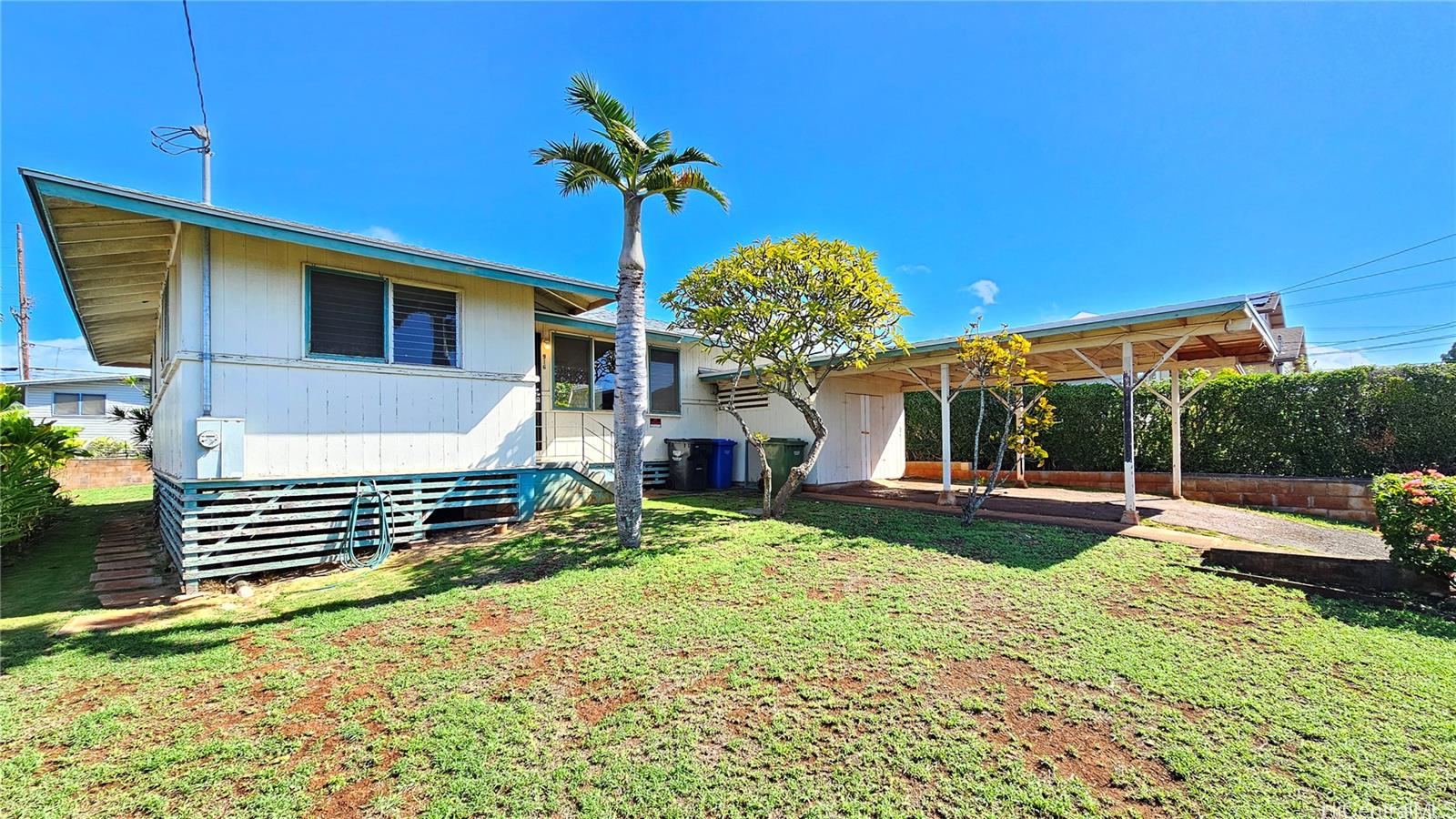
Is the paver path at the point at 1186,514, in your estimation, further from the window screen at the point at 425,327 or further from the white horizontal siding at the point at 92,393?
the white horizontal siding at the point at 92,393

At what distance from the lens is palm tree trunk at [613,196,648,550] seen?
5941 millimetres

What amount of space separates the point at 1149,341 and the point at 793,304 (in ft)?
17.4

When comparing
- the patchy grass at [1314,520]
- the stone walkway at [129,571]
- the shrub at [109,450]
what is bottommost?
the stone walkway at [129,571]

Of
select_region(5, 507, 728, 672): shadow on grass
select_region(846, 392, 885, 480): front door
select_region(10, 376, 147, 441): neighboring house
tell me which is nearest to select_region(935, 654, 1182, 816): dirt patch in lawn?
select_region(5, 507, 728, 672): shadow on grass

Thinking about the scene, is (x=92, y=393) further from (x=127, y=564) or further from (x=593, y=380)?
(x=593, y=380)

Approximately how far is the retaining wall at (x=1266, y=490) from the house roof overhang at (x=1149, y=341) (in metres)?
2.11

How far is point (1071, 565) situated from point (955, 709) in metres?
3.40

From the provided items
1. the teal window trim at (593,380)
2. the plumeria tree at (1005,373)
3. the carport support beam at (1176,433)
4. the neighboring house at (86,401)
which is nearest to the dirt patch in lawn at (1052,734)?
the plumeria tree at (1005,373)

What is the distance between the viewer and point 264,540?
220 inches

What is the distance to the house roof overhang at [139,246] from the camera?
4812 mm

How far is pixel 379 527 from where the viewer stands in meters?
6.27

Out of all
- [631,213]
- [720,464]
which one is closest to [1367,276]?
[720,464]

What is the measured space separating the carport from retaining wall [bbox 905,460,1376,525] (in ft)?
2.70

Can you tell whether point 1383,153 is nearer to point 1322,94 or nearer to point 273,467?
point 1322,94
